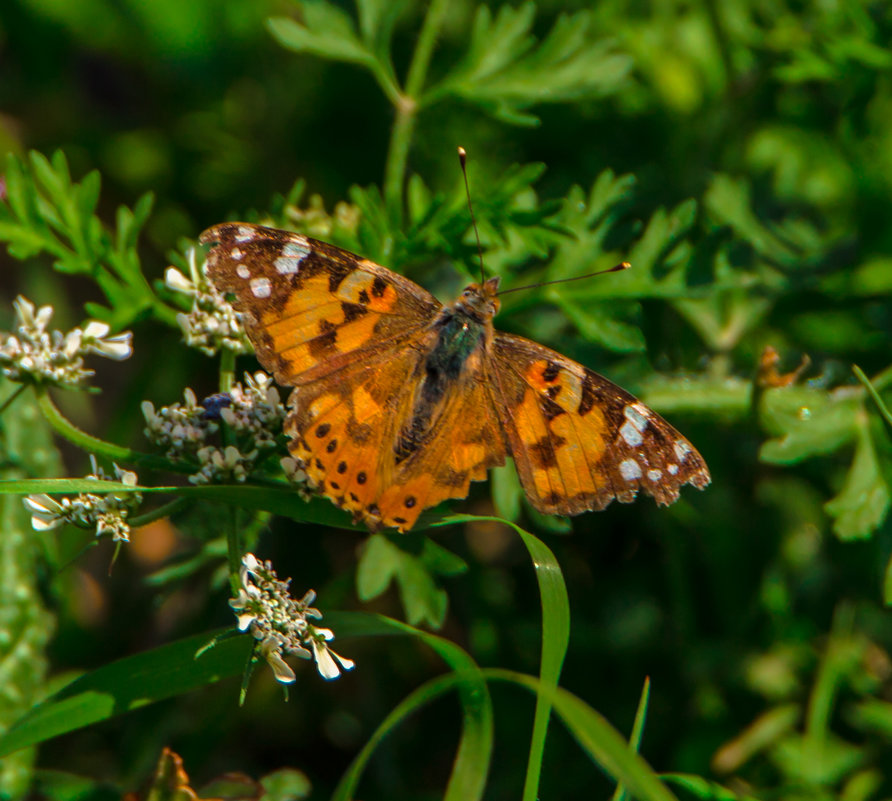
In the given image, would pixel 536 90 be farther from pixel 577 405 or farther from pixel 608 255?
pixel 577 405

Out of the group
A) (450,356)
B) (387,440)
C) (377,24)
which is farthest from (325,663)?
(377,24)

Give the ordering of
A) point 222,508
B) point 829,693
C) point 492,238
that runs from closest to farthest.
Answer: point 222,508
point 492,238
point 829,693

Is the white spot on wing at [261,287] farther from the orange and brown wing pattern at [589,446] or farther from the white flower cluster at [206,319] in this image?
the orange and brown wing pattern at [589,446]

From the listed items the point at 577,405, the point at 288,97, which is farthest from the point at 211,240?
the point at 288,97

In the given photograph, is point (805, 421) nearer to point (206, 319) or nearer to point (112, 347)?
point (206, 319)

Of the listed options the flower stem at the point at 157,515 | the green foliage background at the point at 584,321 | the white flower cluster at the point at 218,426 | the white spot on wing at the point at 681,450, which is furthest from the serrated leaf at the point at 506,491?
the flower stem at the point at 157,515
